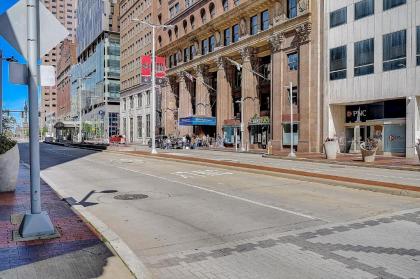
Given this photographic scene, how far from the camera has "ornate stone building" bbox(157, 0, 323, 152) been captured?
3950 centimetres

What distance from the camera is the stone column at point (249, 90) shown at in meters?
50.2

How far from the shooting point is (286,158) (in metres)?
30.9

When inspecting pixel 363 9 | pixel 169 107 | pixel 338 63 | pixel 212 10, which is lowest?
pixel 169 107

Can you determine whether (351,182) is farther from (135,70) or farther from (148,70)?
(135,70)

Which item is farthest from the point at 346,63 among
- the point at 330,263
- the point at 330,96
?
the point at 330,263

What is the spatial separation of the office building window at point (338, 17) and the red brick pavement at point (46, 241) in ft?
106

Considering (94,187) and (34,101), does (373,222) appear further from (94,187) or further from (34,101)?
(94,187)

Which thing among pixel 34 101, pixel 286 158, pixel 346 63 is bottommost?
pixel 286 158

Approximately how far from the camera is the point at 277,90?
4412 cm

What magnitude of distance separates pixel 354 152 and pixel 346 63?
25.8 feet

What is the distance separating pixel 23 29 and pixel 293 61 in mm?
38430

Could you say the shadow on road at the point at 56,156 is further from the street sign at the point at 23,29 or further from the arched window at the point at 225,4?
the arched window at the point at 225,4

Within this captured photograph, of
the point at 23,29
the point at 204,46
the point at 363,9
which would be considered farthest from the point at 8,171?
the point at 204,46

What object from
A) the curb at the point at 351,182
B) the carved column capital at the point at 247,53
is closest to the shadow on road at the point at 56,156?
the curb at the point at 351,182
